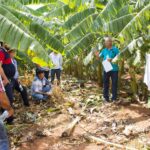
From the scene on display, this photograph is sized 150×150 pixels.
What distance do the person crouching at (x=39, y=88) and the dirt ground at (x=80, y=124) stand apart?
16 cm

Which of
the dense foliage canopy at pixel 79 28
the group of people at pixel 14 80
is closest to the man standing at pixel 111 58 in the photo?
the dense foliage canopy at pixel 79 28

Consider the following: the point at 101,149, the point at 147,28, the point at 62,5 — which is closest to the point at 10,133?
the point at 101,149

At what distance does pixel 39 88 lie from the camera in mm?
8344

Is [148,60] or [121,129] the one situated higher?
[148,60]

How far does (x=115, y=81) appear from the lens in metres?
7.79

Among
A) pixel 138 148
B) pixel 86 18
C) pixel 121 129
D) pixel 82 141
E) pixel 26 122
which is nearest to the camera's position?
pixel 138 148

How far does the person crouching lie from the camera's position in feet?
27.3

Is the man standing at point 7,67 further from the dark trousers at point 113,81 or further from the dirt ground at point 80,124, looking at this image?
the dark trousers at point 113,81

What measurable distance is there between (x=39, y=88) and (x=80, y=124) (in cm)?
194

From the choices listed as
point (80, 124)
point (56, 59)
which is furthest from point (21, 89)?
point (56, 59)

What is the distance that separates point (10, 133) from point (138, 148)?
227 cm

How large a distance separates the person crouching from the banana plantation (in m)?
0.16

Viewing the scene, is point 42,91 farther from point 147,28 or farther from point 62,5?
point 62,5

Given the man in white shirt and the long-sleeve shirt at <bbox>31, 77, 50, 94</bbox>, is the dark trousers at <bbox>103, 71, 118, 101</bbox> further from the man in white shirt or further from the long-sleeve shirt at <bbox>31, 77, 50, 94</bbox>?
the man in white shirt
